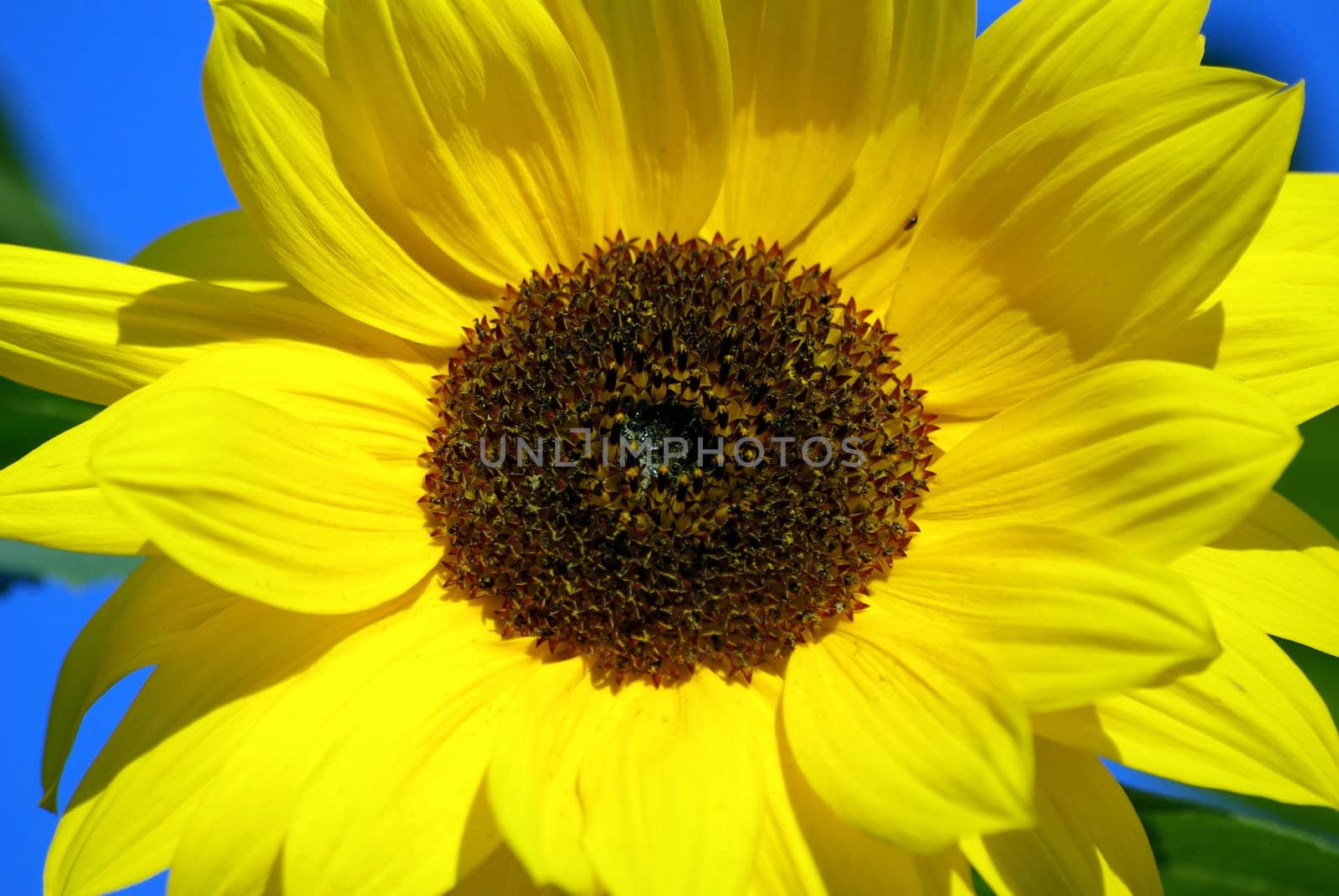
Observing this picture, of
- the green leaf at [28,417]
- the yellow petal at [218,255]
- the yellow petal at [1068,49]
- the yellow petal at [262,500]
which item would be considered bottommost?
the yellow petal at [262,500]

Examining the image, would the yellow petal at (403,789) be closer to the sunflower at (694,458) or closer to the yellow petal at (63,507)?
the sunflower at (694,458)

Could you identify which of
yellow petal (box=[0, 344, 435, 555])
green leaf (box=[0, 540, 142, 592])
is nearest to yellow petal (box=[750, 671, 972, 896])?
yellow petal (box=[0, 344, 435, 555])

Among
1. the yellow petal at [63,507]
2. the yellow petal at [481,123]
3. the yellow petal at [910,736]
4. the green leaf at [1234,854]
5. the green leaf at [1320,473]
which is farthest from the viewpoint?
the green leaf at [1320,473]

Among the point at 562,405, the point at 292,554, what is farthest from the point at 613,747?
the point at 562,405

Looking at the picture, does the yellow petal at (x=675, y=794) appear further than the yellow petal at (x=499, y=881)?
No

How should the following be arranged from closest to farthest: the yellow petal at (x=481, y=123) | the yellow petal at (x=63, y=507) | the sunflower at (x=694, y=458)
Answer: the sunflower at (x=694, y=458) < the yellow petal at (x=63, y=507) < the yellow petal at (x=481, y=123)

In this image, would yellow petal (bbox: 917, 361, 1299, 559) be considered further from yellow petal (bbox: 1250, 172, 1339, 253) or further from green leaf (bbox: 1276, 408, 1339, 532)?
green leaf (bbox: 1276, 408, 1339, 532)

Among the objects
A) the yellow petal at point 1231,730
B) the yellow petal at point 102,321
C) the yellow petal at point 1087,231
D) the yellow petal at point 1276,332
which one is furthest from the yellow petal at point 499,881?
the yellow petal at point 1276,332

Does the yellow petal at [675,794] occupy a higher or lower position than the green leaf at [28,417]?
lower
